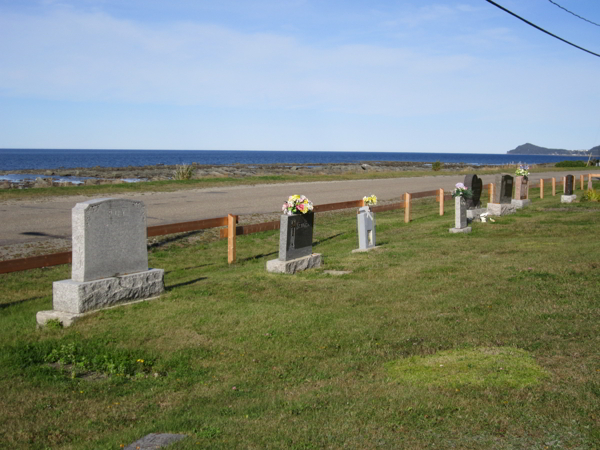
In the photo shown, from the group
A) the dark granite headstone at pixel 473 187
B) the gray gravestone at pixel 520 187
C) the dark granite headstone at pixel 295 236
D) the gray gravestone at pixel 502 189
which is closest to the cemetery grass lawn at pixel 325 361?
the dark granite headstone at pixel 295 236

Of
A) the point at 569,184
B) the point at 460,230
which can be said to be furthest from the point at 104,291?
the point at 569,184

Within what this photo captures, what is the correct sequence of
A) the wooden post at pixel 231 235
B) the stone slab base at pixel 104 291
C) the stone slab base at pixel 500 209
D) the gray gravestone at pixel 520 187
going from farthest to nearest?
the gray gravestone at pixel 520 187 < the stone slab base at pixel 500 209 < the wooden post at pixel 231 235 < the stone slab base at pixel 104 291

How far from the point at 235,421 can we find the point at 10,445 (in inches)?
63.4

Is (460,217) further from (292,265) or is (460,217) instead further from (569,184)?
(569,184)

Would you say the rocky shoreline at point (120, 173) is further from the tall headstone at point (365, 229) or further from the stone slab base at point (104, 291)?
the stone slab base at point (104, 291)

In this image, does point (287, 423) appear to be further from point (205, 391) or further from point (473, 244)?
point (473, 244)

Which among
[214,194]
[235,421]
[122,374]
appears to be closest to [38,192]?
[214,194]

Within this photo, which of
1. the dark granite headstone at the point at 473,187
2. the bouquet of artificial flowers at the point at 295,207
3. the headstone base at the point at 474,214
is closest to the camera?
the bouquet of artificial flowers at the point at 295,207

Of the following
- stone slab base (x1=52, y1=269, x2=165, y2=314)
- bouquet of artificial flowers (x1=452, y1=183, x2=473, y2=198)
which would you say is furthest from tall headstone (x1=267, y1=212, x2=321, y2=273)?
bouquet of artificial flowers (x1=452, y1=183, x2=473, y2=198)

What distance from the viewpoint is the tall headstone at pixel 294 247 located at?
33.2ft

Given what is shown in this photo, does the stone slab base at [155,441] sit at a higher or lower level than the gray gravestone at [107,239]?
lower

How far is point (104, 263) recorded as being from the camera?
7496 mm

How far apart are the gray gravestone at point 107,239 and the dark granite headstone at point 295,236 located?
282 centimetres

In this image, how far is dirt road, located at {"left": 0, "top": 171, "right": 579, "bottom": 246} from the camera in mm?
14141
